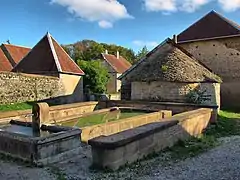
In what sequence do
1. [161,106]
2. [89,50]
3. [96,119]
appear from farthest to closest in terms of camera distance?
[89,50] < [161,106] < [96,119]

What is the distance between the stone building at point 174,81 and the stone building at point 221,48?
15.7ft

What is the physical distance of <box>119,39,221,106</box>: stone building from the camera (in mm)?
17672

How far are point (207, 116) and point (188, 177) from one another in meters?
7.07

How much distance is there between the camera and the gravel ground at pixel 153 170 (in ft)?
18.6

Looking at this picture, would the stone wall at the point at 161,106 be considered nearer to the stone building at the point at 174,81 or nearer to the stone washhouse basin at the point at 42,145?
the stone building at the point at 174,81

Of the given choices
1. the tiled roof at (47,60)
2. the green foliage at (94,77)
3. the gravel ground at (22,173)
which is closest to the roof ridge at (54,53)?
the tiled roof at (47,60)

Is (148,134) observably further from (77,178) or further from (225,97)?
(225,97)

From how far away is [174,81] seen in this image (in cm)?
1773

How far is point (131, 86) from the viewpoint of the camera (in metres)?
19.4

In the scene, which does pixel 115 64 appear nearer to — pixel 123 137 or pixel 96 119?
pixel 96 119

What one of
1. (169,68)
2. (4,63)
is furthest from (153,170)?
(4,63)

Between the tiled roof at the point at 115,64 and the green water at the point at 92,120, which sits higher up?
the tiled roof at the point at 115,64

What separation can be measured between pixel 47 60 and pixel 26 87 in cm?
523

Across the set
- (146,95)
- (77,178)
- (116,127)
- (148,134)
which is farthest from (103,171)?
(146,95)
